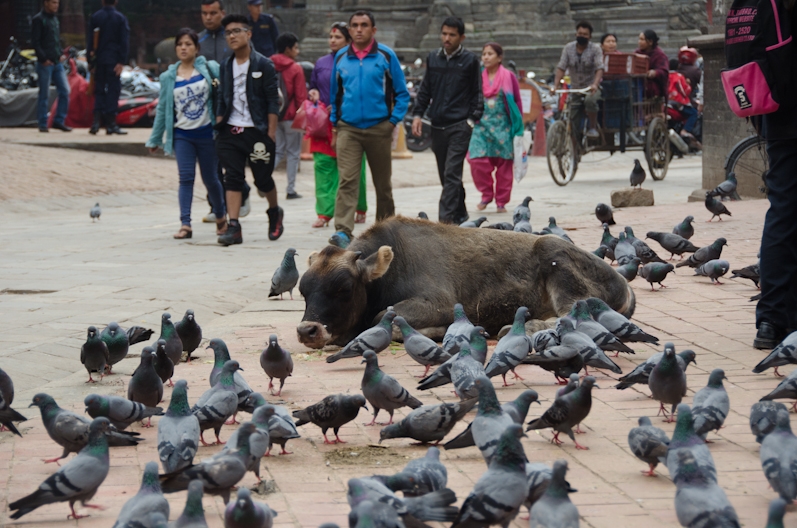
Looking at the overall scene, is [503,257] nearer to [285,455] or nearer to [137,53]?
[285,455]

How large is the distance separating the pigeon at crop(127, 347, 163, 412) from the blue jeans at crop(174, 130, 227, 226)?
7.09m

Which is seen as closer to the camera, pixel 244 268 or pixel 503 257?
pixel 503 257

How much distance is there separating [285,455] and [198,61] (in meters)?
8.33

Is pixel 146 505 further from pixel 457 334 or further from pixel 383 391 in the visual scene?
pixel 457 334

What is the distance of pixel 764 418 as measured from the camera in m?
4.62

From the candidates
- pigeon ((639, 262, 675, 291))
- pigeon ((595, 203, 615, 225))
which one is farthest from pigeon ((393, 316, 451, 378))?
pigeon ((595, 203, 615, 225))

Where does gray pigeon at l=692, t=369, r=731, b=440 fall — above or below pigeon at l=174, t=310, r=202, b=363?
above

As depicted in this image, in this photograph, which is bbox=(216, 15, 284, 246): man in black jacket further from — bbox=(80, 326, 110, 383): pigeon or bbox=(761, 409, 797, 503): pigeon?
bbox=(761, 409, 797, 503): pigeon

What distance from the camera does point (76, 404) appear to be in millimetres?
6004

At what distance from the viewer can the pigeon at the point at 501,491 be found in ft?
12.2

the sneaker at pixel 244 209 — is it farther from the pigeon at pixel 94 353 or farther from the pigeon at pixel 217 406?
the pigeon at pixel 217 406

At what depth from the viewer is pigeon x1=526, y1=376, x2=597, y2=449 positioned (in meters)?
4.93

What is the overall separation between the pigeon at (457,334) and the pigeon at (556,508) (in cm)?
280

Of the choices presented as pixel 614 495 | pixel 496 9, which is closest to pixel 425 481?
pixel 614 495
